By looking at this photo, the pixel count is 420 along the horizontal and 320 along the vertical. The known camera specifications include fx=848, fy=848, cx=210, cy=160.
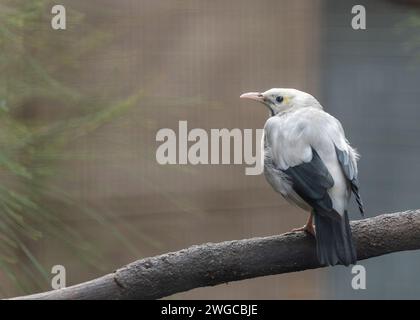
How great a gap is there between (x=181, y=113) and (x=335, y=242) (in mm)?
386

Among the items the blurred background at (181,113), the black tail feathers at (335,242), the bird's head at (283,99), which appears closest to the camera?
the black tail feathers at (335,242)

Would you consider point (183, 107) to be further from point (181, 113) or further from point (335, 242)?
point (335, 242)

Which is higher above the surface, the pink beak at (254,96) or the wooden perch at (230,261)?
the pink beak at (254,96)

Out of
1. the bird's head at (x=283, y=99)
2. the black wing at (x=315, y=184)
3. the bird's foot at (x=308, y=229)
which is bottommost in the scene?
the bird's foot at (x=308, y=229)

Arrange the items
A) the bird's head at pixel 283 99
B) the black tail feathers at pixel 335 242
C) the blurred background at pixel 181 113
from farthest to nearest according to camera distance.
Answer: the blurred background at pixel 181 113, the bird's head at pixel 283 99, the black tail feathers at pixel 335 242

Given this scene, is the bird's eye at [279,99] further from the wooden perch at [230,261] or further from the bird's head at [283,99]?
the wooden perch at [230,261]

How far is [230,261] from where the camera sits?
1079mm

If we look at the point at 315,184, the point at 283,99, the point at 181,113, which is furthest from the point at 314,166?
the point at 181,113

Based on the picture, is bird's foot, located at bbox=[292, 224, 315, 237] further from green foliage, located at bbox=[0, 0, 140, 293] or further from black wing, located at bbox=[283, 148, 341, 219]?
green foliage, located at bbox=[0, 0, 140, 293]

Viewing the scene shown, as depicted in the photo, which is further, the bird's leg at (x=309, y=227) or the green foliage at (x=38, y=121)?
the green foliage at (x=38, y=121)

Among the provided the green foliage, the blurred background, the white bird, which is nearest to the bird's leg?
the white bird

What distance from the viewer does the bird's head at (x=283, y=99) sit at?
1184 mm

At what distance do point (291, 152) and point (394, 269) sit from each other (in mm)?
350

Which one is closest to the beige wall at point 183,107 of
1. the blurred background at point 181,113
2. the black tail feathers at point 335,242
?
the blurred background at point 181,113
